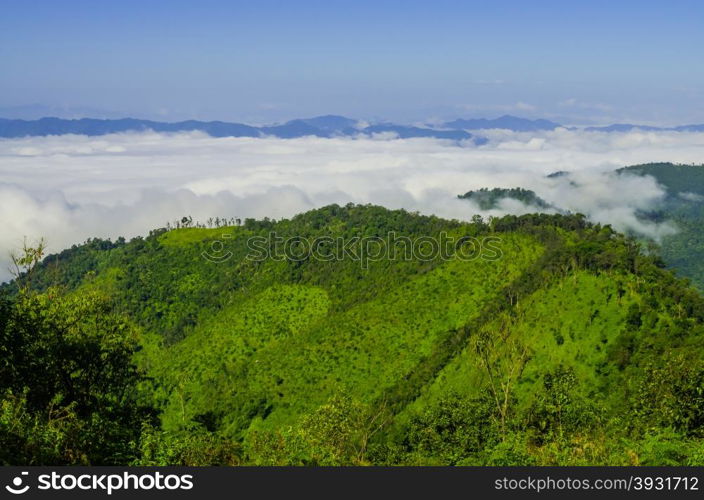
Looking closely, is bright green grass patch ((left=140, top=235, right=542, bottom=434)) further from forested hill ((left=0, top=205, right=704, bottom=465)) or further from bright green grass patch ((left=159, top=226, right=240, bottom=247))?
bright green grass patch ((left=159, top=226, right=240, bottom=247))

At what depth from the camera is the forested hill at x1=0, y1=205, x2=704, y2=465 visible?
108 feet

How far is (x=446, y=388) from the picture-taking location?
3159 inches

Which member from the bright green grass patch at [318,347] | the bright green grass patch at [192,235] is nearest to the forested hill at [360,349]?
the bright green grass patch at [318,347]

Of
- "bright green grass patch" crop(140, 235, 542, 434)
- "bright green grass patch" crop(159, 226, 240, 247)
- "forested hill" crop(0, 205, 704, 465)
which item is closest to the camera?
"forested hill" crop(0, 205, 704, 465)

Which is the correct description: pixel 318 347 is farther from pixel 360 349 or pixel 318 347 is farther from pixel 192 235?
pixel 192 235

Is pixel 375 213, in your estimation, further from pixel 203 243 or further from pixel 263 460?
pixel 263 460

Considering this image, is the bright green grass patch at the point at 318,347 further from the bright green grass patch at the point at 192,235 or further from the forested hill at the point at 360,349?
the bright green grass patch at the point at 192,235

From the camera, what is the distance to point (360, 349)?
316ft

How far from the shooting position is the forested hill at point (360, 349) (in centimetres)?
3295

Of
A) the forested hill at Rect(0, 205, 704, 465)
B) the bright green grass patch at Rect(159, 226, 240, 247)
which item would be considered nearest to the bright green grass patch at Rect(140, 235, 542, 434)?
the forested hill at Rect(0, 205, 704, 465)

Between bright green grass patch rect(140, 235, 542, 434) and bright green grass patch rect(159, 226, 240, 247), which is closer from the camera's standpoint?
bright green grass patch rect(140, 235, 542, 434)

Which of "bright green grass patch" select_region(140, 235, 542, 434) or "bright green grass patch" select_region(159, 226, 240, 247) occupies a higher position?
"bright green grass patch" select_region(159, 226, 240, 247)

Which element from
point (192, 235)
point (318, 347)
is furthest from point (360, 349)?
point (192, 235)

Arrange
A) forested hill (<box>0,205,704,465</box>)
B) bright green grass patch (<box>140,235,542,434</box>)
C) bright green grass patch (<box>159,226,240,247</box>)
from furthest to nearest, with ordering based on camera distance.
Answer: bright green grass patch (<box>159,226,240,247</box>) < bright green grass patch (<box>140,235,542,434</box>) < forested hill (<box>0,205,704,465</box>)
